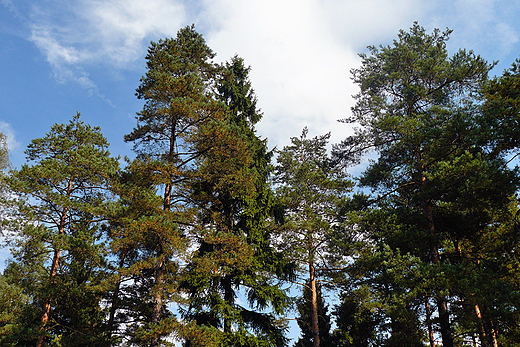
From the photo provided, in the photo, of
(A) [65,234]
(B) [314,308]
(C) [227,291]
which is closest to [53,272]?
(A) [65,234]

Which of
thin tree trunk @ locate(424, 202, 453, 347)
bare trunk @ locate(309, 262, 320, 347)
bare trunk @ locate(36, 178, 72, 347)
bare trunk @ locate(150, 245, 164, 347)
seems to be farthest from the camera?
bare trunk @ locate(309, 262, 320, 347)

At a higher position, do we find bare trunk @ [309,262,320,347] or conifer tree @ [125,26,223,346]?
conifer tree @ [125,26,223,346]

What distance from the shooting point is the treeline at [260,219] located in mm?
10945

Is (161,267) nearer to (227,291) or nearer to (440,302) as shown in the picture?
(227,291)

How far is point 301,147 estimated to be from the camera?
2095cm

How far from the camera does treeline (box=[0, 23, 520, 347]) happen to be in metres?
10.9

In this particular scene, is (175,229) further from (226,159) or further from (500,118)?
(500,118)

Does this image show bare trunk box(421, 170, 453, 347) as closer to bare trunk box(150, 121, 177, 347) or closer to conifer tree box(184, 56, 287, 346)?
conifer tree box(184, 56, 287, 346)

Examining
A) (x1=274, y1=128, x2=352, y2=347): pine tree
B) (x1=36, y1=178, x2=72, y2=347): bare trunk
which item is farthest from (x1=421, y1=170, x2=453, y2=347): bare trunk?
(x1=36, y1=178, x2=72, y2=347): bare trunk

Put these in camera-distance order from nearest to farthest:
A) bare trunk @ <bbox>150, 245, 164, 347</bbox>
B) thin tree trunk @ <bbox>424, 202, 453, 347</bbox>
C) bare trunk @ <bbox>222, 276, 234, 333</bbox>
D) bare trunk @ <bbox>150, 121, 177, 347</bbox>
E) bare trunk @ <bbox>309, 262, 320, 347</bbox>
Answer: bare trunk @ <bbox>150, 245, 164, 347</bbox>, bare trunk @ <bbox>150, 121, 177, 347</bbox>, thin tree trunk @ <bbox>424, 202, 453, 347</bbox>, bare trunk @ <bbox>222, 276, 234, 333</bbox>, bare trunk @ <bbox>309, 262, 320, 347</bbox>

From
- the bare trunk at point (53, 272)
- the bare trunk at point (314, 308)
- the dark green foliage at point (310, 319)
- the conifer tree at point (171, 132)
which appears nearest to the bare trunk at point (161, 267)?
the conifer tree at point (171, 132)

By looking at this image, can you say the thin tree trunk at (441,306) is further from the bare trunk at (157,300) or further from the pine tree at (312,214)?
the bare trunk at (157,300)

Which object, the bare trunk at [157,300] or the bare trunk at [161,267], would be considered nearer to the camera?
the bare trunk at [157,300]

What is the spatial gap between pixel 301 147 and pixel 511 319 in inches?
531
